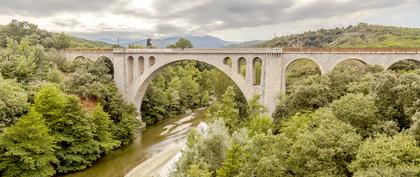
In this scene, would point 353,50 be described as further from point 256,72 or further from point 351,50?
point 256,72

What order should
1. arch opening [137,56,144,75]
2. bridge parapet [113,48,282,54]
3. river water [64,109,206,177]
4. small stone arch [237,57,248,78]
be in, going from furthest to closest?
arch opening [137,56,144,75]
small stone arch [237,57,248,78]
bridge parapet [113,48,282,54]
river water [64,109,206,177]

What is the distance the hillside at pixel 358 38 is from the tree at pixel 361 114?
3987cm

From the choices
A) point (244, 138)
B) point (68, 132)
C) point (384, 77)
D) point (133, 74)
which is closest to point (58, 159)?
point (68, 132)

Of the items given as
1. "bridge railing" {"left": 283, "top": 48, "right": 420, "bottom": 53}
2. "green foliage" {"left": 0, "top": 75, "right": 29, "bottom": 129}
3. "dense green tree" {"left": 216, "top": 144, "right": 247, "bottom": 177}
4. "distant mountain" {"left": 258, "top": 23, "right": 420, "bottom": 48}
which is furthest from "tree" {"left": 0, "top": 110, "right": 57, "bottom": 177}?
"distant mountain" {"left": 258, "top": 23, "right": 420, "bottom": 48}

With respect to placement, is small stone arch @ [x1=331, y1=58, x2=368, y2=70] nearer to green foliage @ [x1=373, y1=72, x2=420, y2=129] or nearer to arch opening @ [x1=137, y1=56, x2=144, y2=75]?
green foliage @ [x1=373, y1=72, x2=420, y2=129]

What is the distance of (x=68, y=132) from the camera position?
28531 mm

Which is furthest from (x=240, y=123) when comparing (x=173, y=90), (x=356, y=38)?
(x=356, y=38)

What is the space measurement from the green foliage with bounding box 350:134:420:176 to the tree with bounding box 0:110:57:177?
21.4m

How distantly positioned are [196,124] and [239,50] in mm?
15487

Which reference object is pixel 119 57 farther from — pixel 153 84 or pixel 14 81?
pixel 14 81

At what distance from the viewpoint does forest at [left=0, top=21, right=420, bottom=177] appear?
13.8m

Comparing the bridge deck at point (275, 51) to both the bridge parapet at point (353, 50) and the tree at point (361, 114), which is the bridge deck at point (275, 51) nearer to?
the bridge parapet at point (353, 50)

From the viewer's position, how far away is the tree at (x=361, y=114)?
1607cm

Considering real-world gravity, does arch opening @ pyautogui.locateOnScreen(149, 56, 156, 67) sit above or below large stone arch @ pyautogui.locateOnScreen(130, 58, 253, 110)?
above
